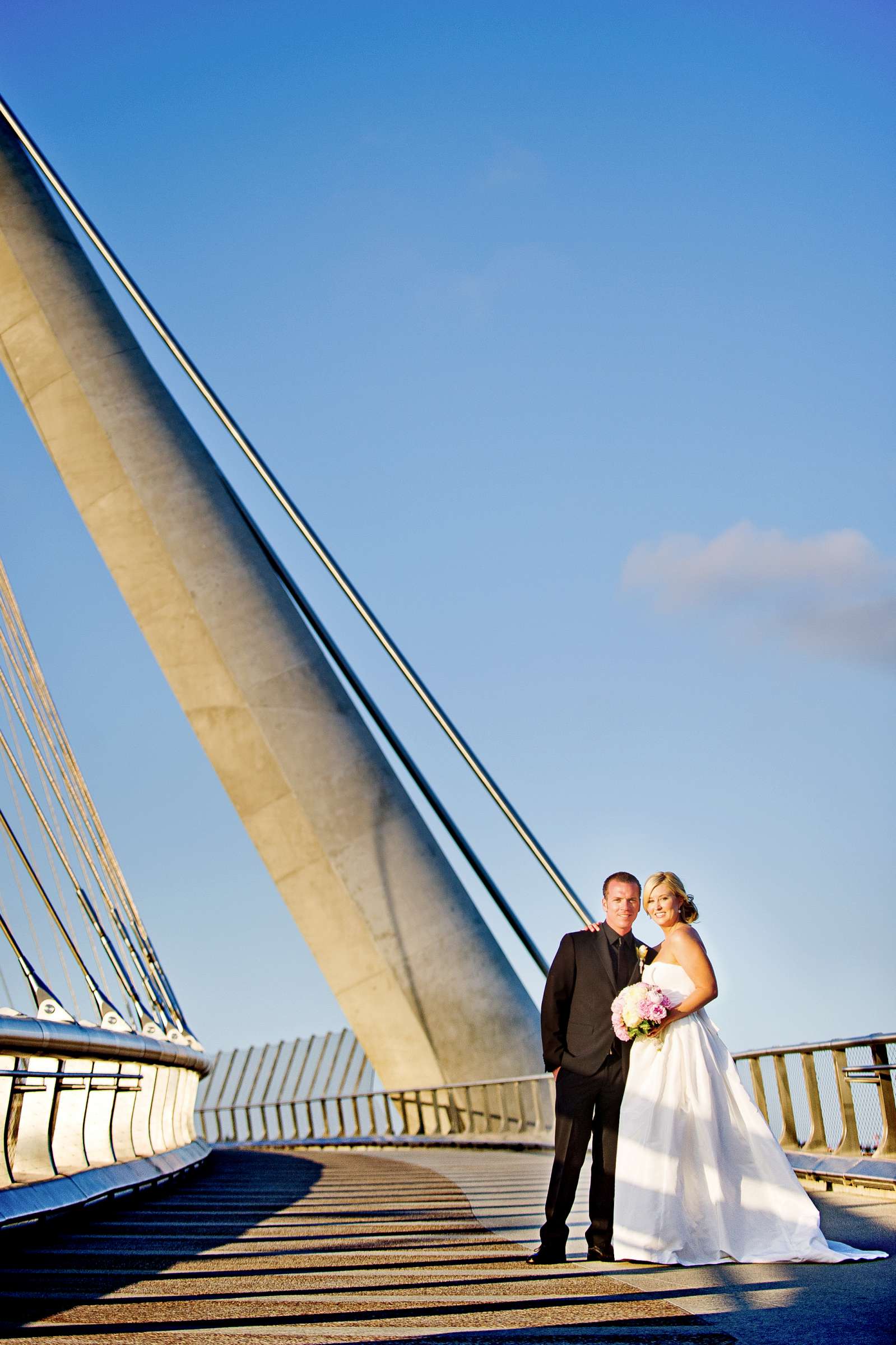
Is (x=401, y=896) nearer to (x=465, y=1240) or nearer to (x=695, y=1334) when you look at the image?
(x=465, y=1240)

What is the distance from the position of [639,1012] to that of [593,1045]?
0.87 ft

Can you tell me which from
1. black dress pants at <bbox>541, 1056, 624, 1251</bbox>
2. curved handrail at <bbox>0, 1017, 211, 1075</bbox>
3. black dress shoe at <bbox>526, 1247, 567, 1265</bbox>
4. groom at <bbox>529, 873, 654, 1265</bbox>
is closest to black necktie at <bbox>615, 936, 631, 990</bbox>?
groom at <bbox>529, 873, 654, 1265</bbox>

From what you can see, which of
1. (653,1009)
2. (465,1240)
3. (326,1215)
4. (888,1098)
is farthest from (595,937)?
(326,1215)

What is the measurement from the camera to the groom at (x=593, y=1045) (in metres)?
6.04

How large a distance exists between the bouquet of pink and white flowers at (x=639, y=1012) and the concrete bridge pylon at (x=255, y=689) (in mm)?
16364

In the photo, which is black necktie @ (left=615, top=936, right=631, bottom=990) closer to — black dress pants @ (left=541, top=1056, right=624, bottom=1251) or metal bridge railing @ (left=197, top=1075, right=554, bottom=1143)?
black dress pants @ (left=541, top=1056, right=624, bottom=1251)

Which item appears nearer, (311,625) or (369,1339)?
(369,1339)

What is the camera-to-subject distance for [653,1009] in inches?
237

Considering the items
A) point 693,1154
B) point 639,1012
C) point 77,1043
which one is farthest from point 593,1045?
point 77,1043

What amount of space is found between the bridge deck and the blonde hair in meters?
1.31

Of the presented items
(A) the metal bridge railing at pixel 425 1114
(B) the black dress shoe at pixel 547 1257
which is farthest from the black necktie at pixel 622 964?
(A) the metal bridge railing at pixel 425 1114

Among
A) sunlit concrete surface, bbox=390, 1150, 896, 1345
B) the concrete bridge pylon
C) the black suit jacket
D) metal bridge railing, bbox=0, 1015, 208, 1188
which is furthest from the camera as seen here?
the concrete bridge pylon

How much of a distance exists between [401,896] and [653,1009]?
17115mm

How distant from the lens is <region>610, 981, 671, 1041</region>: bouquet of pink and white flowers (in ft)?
19.8
